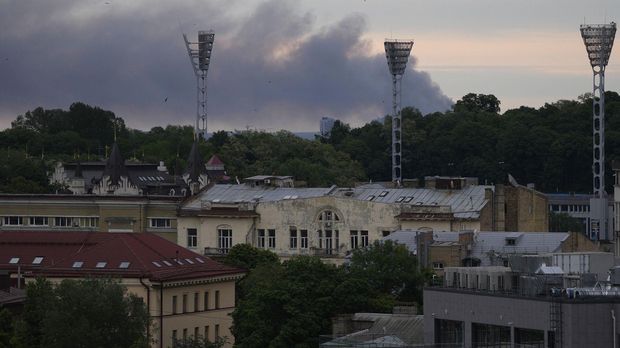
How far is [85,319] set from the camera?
88.9 meters

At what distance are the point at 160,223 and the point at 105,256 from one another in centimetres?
3957

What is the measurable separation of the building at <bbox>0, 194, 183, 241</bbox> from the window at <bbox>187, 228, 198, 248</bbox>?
272cm

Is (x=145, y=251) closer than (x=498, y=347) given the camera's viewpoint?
No

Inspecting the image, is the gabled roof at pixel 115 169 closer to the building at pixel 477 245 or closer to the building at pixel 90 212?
the building at pixel 90 212

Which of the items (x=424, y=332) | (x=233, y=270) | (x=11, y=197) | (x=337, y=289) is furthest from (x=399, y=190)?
(x=424, y=332)

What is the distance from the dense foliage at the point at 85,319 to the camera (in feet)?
291

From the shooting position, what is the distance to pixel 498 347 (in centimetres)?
6162

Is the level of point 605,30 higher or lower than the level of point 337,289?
higher

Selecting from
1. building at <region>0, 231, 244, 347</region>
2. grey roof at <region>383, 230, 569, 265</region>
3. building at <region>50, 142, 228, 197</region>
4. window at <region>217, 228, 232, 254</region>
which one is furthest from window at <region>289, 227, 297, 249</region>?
building at <region>0, 231, 244, 347</region>

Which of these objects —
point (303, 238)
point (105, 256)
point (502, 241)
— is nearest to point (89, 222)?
point (303, 238)

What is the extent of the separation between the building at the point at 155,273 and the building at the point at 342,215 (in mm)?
23193

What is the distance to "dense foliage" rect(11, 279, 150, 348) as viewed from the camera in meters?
88.8

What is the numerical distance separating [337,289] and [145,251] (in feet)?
64.0

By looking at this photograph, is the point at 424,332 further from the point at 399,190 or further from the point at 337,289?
the point at 399,190
